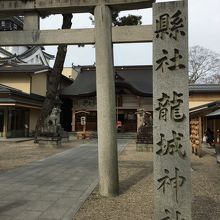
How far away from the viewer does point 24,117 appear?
3178cm

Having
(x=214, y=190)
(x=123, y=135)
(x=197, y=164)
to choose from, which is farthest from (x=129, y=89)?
(x=214, y=190)

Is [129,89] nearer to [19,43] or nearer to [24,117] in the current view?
[24,117]

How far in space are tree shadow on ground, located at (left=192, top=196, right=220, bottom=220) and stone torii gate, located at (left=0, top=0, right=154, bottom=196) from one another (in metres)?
1.84

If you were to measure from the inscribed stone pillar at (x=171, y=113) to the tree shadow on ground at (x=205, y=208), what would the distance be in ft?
4.96

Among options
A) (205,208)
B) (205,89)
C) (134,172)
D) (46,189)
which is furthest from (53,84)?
(205,208)

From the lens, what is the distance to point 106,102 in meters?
8.28

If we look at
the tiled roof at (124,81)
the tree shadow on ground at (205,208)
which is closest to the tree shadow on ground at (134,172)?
the tree shadow on ground at (205,208)

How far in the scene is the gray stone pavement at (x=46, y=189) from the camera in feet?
22.6

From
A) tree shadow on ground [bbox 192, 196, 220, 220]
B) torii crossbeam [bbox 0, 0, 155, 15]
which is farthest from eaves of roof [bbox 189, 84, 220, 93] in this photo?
torii crossbeam [bbox 0, 0, 155, 15]

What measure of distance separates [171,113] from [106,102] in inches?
118

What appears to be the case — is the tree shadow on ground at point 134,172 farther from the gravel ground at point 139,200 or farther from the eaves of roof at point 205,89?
the eaves of roof at point 205,89

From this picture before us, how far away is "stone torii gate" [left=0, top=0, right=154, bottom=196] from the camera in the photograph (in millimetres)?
7977

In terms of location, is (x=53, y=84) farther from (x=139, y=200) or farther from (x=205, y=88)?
(x=139, y=200)

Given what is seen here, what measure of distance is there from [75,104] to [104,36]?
28522 mm
